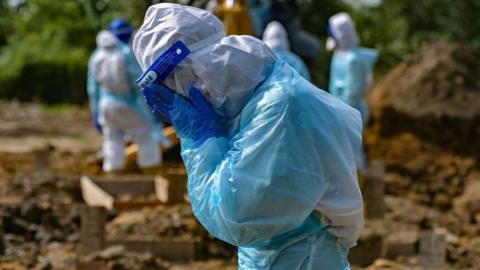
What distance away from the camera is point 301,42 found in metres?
16.9

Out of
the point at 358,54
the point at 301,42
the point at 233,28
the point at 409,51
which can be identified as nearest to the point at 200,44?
the point at 233,28

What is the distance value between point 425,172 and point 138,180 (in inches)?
206

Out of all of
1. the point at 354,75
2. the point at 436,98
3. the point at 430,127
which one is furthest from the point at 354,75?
the point at 436,98

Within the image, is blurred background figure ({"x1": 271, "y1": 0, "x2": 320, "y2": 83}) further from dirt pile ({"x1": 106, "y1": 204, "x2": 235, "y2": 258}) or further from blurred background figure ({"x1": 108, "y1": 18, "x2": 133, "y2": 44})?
dirt pile ({"x1": 106, "y1": 204, "x2": 235, "y2": 258})

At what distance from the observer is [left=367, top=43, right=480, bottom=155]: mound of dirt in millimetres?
16906

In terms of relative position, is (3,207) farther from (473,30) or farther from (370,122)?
(473,30)

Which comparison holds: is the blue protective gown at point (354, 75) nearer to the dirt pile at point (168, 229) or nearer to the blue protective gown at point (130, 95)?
the blue protective gown at point (130, 95)

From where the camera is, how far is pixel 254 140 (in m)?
3.95

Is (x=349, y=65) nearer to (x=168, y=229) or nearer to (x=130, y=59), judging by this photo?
(x=130, y=59)

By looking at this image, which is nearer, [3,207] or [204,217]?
[204,217]

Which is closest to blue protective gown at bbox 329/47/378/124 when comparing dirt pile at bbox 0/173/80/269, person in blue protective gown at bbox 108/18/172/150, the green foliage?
person in blue protective gown at bbox 108/18/172/150

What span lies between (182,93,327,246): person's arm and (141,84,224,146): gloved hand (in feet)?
0.23

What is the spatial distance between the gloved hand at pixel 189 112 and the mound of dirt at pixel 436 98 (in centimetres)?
1301

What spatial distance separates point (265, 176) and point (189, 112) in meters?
0.40
